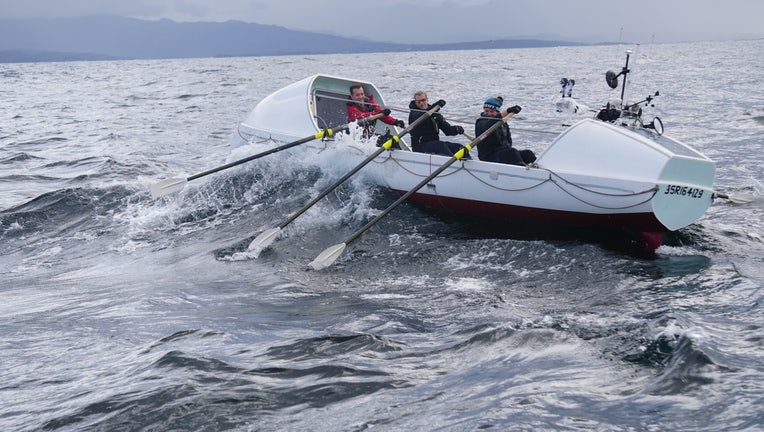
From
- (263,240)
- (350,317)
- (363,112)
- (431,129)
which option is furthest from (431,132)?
(350,317)

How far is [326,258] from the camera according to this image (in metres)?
8.16

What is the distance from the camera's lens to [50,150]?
18.9 m

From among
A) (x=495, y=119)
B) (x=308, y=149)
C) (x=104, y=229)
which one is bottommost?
(x=104, y=229)

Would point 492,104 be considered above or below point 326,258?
above

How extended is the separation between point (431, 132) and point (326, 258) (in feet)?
11.1

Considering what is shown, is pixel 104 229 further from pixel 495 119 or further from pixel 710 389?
pixel 710 389

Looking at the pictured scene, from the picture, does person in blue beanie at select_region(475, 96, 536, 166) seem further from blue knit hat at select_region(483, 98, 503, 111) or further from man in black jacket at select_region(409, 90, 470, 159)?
man in black jacket at select_region(409, 90, 470, 159)

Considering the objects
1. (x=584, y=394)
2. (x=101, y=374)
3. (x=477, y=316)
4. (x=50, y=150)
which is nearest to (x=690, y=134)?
(x=477, y=316)

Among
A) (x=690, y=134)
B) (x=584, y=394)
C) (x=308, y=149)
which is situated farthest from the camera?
(x=690, y=134)

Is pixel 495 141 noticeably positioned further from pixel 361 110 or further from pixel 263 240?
pixel 361 110

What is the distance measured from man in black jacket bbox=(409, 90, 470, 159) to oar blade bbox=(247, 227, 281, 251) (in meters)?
2.75

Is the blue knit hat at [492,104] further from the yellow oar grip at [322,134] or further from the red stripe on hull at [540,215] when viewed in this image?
the yellow oar grip at [322,134]

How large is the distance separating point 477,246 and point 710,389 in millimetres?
4205

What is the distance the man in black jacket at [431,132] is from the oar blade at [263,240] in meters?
2.75
